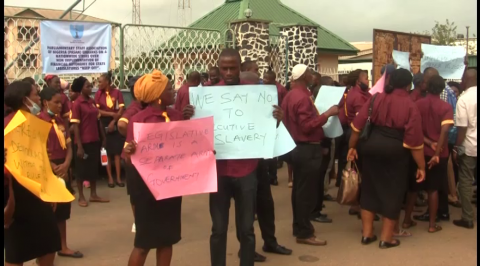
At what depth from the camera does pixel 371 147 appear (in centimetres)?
538

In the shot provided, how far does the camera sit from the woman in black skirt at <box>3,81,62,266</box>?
3535mm

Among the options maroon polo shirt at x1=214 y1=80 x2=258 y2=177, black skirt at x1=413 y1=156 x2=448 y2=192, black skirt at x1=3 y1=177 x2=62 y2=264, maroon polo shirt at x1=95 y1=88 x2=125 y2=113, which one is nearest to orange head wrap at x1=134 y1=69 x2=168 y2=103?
maroon polo shirt at x1=214 y1=80 x2=258 y2=177

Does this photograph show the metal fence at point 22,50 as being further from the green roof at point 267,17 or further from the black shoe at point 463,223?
the green roof at point 267,17

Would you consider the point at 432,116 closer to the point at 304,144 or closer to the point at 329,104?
the point at 329,104

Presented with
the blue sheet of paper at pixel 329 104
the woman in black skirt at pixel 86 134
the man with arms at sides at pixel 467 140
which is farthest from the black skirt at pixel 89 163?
the man with arms at sides at pixel 467 140

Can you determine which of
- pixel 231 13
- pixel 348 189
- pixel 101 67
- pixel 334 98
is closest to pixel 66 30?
pixel 101 67

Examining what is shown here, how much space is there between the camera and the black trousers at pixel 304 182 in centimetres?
554

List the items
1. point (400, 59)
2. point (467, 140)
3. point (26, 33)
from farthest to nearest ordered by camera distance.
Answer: point (26, 33) → point (400, 59) → point (467, 140)

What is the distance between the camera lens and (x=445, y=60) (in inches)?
354

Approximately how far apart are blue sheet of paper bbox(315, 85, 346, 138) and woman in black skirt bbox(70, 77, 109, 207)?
137 inches

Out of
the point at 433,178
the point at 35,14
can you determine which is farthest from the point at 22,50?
the point at 35,14

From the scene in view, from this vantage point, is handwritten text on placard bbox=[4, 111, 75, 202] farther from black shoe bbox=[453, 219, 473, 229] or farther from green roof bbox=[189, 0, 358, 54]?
green roof bbox=[189, 0, 358, 54]

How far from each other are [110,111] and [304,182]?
13.5 feet

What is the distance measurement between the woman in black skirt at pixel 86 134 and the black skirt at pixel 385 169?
4036 mm
